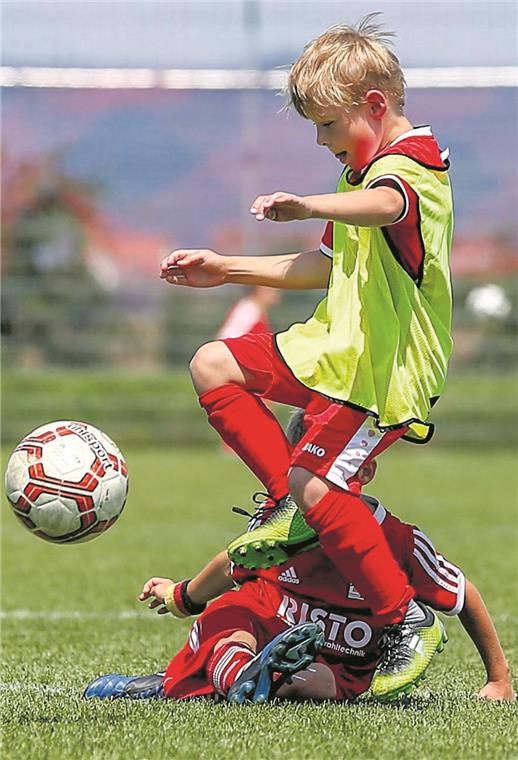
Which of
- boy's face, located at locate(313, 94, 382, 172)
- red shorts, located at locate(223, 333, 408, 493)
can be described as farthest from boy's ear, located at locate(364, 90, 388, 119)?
red shorts, located at locate(223, 333, 408, 493)

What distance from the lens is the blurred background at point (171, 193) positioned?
474 inches

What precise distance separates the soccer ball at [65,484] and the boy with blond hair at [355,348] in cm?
31

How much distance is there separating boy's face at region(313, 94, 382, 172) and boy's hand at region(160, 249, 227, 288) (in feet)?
1.21

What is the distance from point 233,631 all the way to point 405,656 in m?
0.41

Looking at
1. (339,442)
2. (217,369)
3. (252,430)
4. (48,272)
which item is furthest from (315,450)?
(48,272)

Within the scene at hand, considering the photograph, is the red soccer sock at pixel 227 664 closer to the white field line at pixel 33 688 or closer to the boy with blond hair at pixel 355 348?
the boy with blond hair at pixel 355 348

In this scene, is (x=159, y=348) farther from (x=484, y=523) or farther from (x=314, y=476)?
(x=314, y=476)

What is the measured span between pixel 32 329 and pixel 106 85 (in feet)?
8.07

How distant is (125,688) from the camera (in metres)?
3.04

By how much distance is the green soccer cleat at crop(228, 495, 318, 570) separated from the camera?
3.00 metres

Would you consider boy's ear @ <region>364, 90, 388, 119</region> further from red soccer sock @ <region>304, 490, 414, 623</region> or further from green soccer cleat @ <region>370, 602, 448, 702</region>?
green soccer cleat @ <region>370, 602, 448, 702</region>

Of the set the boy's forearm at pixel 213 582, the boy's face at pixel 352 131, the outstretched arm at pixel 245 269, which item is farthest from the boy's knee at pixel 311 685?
the boy's face at pixel 352 131

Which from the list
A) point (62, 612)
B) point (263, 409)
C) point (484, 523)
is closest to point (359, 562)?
point (263, 409)

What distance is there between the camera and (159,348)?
12.9 metres
